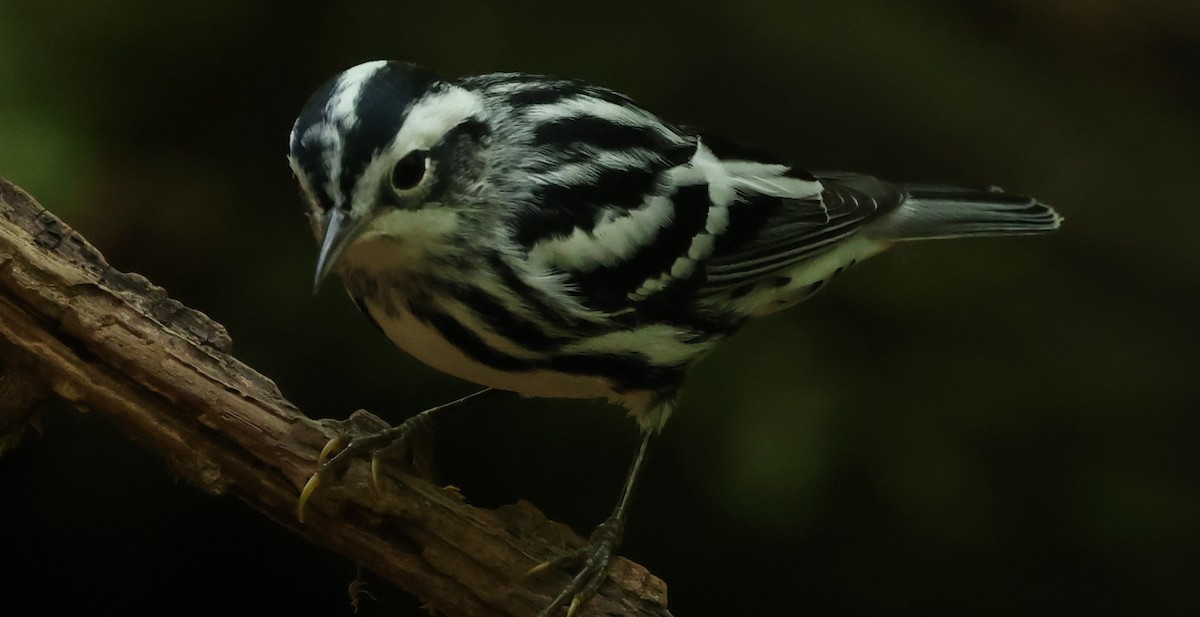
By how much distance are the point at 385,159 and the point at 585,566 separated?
57cm

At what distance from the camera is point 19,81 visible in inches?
65.0

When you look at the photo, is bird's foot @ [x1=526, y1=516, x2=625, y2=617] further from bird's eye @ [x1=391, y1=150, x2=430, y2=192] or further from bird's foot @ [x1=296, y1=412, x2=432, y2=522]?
bird's eye @ [x1=391, y1=150, x2=430, y2=192]

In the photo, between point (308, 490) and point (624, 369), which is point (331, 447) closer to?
point (308, 490)

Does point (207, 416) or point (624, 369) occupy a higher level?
point (624, 369)

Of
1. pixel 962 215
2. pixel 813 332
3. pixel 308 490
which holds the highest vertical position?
pixel 962 215

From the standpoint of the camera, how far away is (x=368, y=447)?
4.44ft

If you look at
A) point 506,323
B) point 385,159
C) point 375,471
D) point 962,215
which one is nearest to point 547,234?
point 506,323

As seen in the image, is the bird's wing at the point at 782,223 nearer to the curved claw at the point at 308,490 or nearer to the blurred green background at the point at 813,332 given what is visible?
the blurred green background at the point at 813,332

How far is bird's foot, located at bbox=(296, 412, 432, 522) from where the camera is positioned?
1240 millimetres

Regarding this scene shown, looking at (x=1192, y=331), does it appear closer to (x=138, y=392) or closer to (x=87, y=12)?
(x=138, y=392)

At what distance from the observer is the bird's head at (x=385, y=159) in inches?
40.5

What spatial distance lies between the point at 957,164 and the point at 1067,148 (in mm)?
195

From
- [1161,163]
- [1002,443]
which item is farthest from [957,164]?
[1002,443]

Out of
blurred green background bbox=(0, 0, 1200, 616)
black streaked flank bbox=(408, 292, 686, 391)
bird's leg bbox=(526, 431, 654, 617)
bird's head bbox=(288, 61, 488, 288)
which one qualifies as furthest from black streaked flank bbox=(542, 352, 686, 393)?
blurred green background bbox=(0, 0, 1200, 616)
